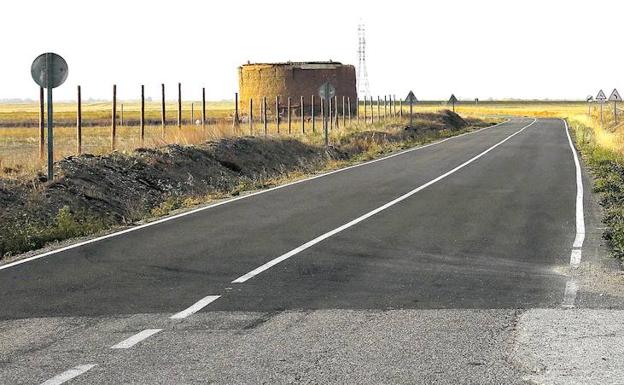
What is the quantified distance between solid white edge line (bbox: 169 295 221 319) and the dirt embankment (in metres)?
4.83

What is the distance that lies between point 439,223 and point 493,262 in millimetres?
3736

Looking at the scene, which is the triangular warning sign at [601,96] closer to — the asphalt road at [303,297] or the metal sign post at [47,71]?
the asphalt road at [303,297]

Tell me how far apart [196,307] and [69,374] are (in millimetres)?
2267

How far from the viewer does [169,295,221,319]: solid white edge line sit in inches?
309

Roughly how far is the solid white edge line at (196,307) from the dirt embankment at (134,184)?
4830 mm

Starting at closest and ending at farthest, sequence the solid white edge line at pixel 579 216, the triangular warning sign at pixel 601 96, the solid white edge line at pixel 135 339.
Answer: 1. the solid white edge line at pixel 135 339
2. the solid white edge line at pixel 579 216
3. the triangular warning sign at pixel 601 96

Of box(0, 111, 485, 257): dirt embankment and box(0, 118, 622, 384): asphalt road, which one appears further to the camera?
box(0, 111, 485, 257): dirt embankment

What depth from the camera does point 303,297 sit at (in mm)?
8594

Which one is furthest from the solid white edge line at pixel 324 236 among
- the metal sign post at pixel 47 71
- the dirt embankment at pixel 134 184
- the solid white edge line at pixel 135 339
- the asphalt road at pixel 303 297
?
the metal sign post at pixel 47 71

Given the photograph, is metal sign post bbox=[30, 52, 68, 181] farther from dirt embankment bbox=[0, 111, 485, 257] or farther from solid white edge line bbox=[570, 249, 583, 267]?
solid white edge line bbox=[570, 249, 583, 267]

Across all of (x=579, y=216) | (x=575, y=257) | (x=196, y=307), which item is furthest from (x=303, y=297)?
(x=579, y=216)

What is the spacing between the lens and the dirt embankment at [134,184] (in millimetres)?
14438

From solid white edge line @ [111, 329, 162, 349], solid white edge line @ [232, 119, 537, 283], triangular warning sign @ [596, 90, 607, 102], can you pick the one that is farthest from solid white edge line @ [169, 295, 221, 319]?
triangular warning sign @ [596, 90, 607, 102]

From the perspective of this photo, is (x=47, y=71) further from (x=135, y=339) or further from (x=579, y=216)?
(x=135, y=339)
